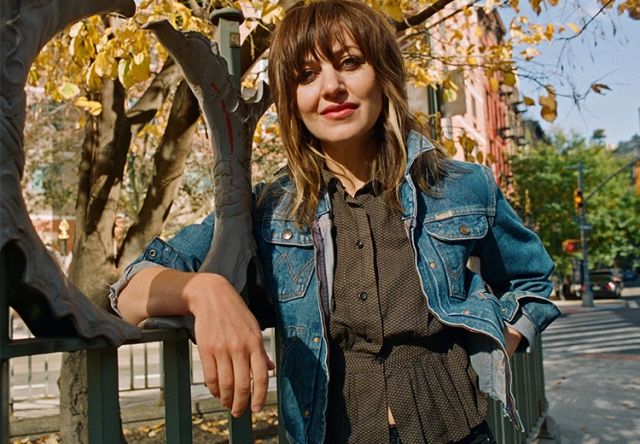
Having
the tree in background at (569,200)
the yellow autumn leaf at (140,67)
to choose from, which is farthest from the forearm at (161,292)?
the tree in background at (569,200)

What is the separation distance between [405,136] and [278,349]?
77 centimetres

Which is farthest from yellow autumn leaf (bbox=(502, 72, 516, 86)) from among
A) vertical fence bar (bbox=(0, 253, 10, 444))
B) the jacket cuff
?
vertical fence bar (bbox=(0, 253, 10, 444))

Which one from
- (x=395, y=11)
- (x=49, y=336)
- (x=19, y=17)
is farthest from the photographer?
(x=395, y=11)

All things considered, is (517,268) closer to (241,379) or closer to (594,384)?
(241,379)

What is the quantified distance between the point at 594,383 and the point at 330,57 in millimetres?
7408

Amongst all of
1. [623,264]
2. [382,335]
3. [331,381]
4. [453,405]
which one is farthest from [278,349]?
[623,264]

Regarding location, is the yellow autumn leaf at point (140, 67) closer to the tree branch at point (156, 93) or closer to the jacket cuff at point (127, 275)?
the tree branch at point (156, 93)

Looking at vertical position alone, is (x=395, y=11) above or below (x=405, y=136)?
above

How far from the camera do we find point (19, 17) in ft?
3.71

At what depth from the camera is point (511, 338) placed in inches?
73.0

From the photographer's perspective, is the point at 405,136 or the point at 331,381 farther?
the point at 405,136

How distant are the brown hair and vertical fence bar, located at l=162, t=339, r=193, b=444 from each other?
1.62 feet

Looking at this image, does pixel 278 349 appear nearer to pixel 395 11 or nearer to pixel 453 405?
pixel 453 405

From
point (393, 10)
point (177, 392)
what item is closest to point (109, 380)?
point (177, 392)
